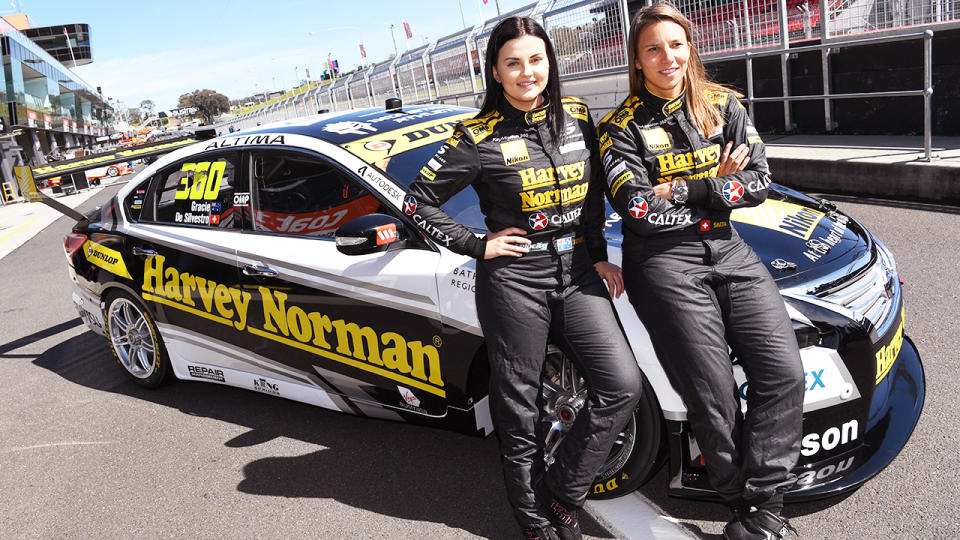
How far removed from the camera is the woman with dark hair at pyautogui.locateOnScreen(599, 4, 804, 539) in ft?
8.30

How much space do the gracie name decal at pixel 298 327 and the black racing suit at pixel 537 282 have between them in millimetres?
699

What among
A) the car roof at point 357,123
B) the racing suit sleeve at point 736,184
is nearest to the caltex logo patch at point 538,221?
the racing suit sleeve at point 736,184

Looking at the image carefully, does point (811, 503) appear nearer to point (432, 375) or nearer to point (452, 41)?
point (432, 375)

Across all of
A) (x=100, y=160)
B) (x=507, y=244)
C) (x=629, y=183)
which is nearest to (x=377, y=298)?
(x=507, y=244)

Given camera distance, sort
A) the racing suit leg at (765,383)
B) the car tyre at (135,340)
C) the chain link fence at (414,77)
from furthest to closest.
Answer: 1. the chain link fence at (414,77)
2. the car tyre at (135,340)
3. the racing suit leg at (765,383)

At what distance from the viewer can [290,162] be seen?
4.04 m

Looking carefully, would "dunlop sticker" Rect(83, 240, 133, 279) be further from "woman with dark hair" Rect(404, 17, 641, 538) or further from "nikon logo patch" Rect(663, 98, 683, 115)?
"nikon logo patch" Rect(663, 98, 683, 115)

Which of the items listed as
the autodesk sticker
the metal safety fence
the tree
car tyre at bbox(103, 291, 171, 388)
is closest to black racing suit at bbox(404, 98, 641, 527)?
the autodesk sticker

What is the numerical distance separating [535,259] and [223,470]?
231 centimetres

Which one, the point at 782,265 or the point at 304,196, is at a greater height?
the point at 304,196

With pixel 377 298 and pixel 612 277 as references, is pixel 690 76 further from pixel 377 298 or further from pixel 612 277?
pixel 377 298

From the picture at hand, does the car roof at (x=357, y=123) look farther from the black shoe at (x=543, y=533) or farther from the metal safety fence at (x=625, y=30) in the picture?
the metal safety fence at (x=625, y=30)

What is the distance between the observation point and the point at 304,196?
401 centimetres

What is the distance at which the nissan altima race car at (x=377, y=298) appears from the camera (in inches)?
108
